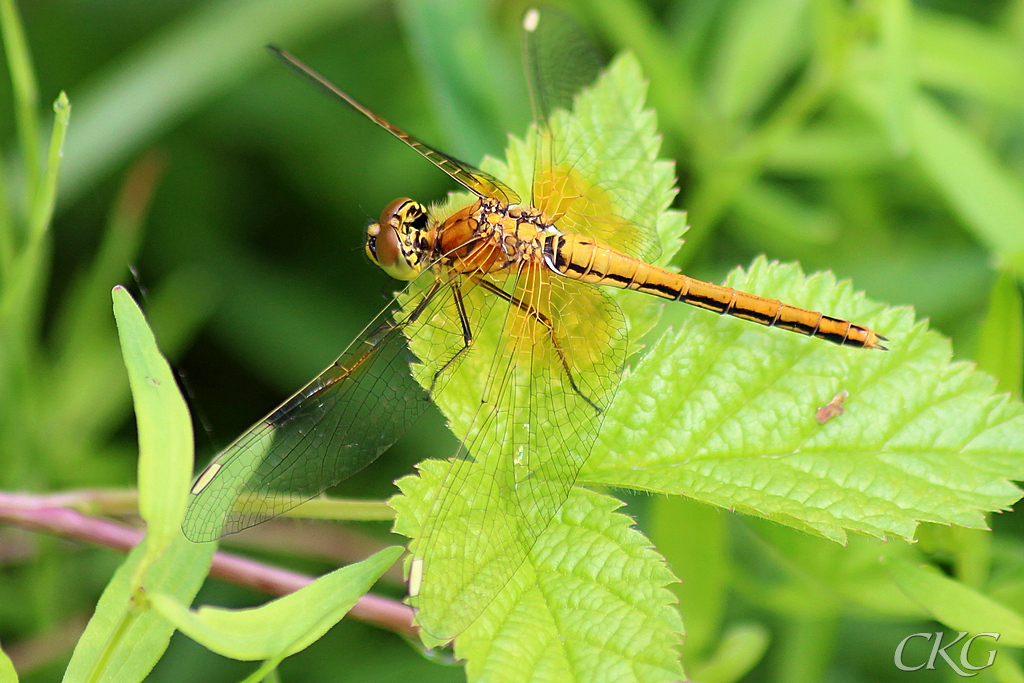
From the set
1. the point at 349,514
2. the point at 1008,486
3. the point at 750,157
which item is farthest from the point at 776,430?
the point at 750,157

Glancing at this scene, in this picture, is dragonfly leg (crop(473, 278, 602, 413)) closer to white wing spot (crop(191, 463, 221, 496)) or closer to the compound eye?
the compound eye

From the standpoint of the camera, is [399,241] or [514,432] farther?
[399,241]

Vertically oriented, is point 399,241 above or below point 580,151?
below

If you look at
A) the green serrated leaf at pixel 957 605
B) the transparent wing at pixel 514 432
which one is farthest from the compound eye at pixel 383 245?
the green serrated leaf at pixel 957 605

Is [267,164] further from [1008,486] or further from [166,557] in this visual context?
[1008,486]

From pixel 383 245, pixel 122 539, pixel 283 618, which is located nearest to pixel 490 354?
pixel 383 245

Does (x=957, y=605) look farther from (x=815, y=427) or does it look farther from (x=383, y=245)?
(x=383, y=245)

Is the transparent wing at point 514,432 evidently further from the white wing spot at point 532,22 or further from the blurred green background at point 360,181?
the white wing spot at point 532,22

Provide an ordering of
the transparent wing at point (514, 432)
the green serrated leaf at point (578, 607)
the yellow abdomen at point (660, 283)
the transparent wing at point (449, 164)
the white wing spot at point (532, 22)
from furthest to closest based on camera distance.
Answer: the white wing spot at point (532, 22)
the transparent wing at point (449, 164)
the yellow abdomen at point (660, 283)
the transparent wing at point (514, 432)
the green serrated leaf at point (578, 607)
